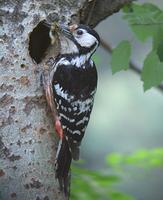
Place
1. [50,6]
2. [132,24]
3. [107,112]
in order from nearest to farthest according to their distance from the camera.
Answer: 1. [132,24]
2. [50,6]
3. [107,112]

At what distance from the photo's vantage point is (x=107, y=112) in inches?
382

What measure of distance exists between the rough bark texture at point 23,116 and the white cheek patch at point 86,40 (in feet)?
0.82

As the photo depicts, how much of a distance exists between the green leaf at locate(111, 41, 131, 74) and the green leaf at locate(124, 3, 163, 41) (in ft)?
0.35

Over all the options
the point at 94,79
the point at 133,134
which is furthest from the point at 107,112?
the point at 94,79

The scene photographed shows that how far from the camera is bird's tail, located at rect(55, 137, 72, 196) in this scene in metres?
4.43

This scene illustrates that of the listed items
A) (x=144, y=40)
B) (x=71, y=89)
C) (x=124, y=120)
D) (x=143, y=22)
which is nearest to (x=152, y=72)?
(x=144, y=40)

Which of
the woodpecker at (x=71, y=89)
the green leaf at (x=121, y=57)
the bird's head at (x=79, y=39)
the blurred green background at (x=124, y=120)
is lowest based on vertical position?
the blurred green background at (x=124, y=120)

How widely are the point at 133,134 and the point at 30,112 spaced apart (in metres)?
5.59

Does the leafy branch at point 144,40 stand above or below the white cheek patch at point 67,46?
above

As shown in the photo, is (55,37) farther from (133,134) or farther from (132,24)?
(133,134)

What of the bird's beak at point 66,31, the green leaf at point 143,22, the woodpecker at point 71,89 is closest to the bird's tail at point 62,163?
the woodpecker at point 71,89

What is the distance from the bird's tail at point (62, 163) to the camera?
174 inches

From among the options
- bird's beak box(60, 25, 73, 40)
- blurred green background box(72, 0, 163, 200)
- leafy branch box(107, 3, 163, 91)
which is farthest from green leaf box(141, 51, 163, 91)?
blurred green background box(72, 0, 163, 200)

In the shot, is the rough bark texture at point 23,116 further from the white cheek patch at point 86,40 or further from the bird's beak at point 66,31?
the white cheek patch at point 86,40
